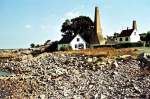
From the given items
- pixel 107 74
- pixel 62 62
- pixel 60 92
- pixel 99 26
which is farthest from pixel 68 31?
pixel 60 92

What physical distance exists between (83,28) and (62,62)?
52093 millimetres

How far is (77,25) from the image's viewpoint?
107 meters

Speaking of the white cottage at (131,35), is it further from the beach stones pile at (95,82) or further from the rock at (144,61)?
the beach stones pile at (95,82)

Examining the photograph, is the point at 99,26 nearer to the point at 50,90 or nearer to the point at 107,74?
the point at 107,74

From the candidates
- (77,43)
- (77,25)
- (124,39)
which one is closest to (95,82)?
(77,43)

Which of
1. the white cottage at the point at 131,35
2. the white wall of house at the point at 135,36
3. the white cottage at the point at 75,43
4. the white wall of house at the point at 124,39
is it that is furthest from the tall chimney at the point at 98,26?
the white wall of house at the point at 135,36

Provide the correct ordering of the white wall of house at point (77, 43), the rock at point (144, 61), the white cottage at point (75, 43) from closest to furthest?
the rock at point (144, 61)
the white cottage at point (75, 43)
the white wall of house at point (77, 43)

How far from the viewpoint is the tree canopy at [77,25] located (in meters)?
106

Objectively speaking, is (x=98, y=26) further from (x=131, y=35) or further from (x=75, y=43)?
(x=131, y=35)

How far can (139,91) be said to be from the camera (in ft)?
104

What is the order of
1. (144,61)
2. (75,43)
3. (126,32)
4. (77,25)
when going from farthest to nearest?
(77,25) < (126,32) < (75,43) < (144,61)

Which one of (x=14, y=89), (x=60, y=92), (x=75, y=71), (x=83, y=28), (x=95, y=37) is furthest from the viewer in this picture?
(x=83, y=28)

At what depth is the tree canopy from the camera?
10562 centimetres

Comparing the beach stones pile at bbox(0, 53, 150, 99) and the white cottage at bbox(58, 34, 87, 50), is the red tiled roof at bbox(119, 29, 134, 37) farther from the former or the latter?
the beach stones pile at bbox(0, 53, 150, 99)
